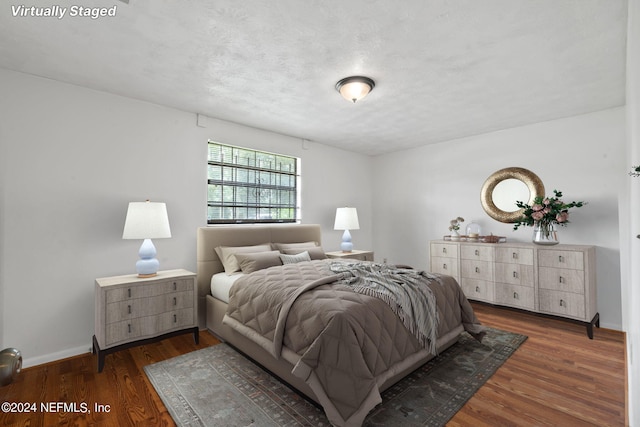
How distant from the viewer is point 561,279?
11.2 feet

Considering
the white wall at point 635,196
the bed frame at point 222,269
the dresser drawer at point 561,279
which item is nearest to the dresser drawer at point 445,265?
the dresser drawer at point 561,279

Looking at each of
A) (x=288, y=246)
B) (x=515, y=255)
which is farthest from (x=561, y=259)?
(x=288, y=246)

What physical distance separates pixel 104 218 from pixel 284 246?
1984 mm

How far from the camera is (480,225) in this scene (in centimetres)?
452

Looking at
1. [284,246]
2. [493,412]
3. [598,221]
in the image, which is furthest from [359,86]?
[598,221]

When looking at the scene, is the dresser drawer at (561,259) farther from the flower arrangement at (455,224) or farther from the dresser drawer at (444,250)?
the flower arrangement at (455,224)

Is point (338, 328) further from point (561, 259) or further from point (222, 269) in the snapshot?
point (561, 259)

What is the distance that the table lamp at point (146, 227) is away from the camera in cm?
279

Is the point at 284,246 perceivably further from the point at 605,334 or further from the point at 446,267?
the point at 605,334

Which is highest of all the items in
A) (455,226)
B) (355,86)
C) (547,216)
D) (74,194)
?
(355,86)

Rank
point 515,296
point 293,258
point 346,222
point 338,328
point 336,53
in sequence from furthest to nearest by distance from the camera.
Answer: point 346,222, point 515,296, point 293,258, point 336,53, point 338,328

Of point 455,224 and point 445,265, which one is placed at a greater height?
point 455,224

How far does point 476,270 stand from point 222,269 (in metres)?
3.35

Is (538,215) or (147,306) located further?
(538,215)
